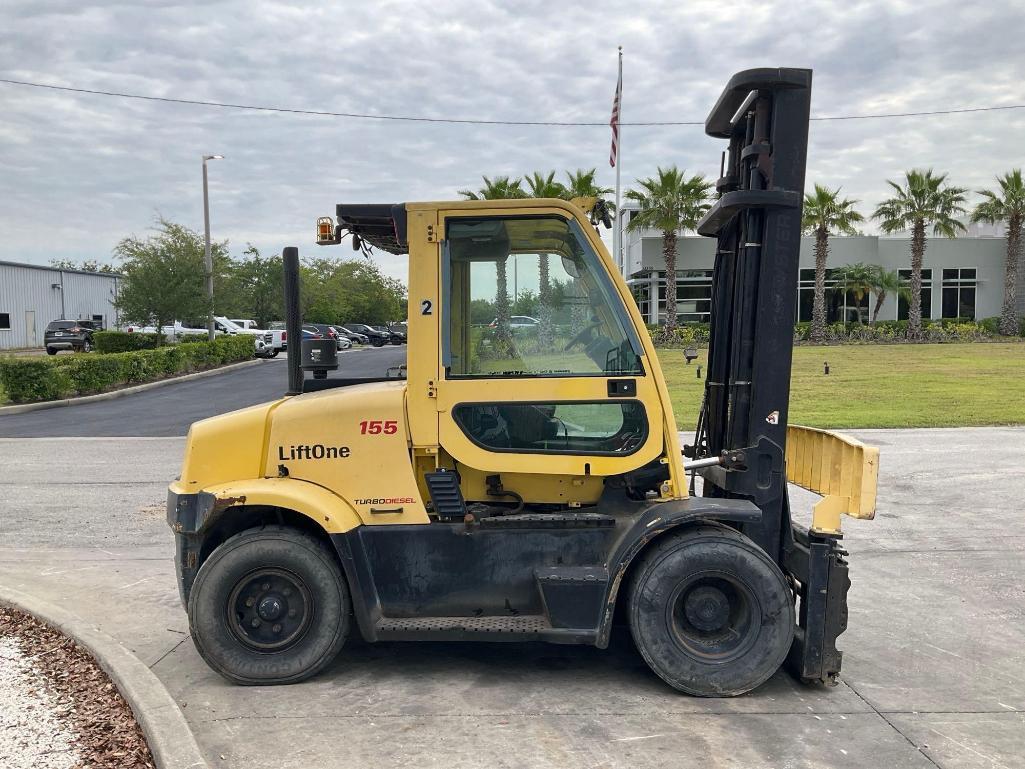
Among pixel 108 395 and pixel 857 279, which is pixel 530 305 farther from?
pixel 857 279

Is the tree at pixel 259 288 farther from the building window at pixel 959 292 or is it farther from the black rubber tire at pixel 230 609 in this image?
the black rubber tire at pixel 230 609

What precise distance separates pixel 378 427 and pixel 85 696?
6.61ft

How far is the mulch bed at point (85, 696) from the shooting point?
155 inches

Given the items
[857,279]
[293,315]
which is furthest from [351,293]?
[293,315]

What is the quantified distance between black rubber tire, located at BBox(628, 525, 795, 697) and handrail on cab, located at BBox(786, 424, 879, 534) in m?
0.42

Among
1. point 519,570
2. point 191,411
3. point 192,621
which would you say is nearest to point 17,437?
point 191,411

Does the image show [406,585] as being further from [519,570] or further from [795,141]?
[795,141]

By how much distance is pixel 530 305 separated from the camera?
184 inches

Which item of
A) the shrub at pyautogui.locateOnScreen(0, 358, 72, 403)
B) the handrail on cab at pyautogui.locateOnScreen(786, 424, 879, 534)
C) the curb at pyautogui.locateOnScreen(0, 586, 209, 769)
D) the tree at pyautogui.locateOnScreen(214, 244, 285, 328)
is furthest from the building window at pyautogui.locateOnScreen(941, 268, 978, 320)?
the curb at pyautogui.locateOnScreen(0, 586, 209, 769)

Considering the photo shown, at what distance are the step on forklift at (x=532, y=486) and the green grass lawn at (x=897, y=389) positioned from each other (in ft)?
34.2

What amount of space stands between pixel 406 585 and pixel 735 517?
175 cm

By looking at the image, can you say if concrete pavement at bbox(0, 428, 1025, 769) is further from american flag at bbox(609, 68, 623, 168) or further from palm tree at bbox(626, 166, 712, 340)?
palm tree at bbox(626, 166, 712, 340)

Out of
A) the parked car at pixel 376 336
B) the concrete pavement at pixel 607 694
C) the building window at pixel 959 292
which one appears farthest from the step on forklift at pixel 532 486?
the parked car at pixel 376 336

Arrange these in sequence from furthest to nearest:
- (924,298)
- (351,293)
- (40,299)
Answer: (351,293) < (924,298) < (40,299)
